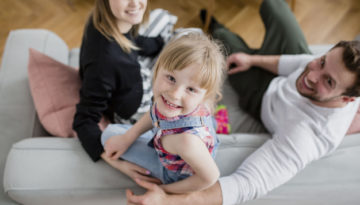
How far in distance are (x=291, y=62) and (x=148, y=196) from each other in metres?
0.86

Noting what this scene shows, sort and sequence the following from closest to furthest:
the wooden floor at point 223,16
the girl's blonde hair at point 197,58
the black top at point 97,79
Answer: the girl's blonde hair at point 197,58 < the black top at point 97,79 < the wooden floor at point 223,16

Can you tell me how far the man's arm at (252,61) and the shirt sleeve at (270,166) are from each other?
0.40 m

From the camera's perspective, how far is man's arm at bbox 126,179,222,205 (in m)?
0.90

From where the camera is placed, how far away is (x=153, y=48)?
1335mm

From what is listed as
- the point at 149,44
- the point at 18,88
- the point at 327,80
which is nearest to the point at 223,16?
the point at 149,44

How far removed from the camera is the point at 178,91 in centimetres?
75

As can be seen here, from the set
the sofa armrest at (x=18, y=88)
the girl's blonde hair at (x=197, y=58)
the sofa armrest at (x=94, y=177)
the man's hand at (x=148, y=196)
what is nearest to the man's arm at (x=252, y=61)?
the sofa armrest at (x=94, y=177)

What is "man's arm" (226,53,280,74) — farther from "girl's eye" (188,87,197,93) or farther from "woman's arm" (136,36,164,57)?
"girl's eye" (188,87,197,93)

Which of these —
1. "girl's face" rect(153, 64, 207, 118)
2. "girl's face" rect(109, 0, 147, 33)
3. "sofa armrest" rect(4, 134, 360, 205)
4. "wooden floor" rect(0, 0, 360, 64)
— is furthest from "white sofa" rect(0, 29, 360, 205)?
"wooden floor" rect(0, 0, 360, 64)

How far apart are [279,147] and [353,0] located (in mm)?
1925

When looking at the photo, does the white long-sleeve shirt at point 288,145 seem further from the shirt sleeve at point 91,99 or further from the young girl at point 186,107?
the shirt sleeve at point 91,99

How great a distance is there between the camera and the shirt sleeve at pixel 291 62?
128 centimetres

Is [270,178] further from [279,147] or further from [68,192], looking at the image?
[68,192]

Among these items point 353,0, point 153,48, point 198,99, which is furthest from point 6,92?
point 353,0
